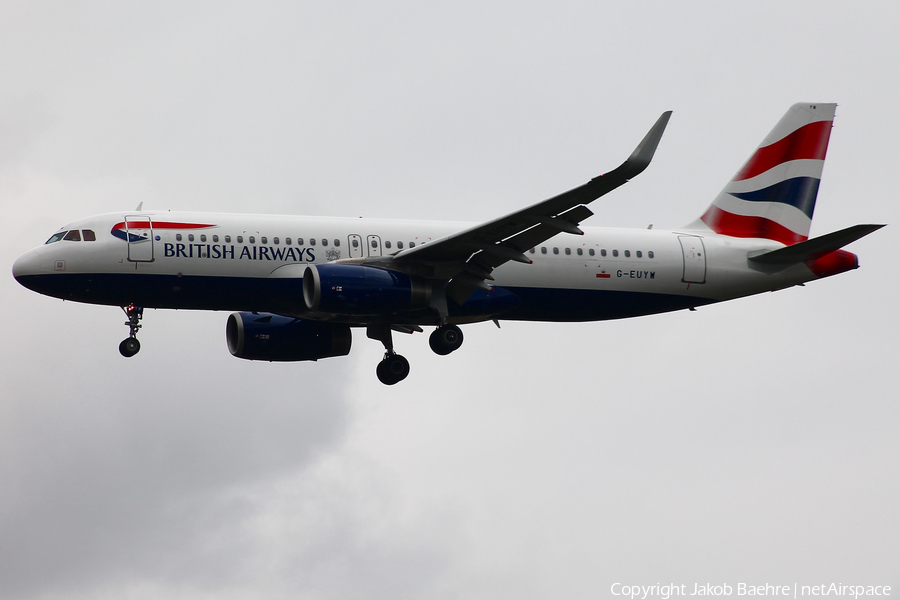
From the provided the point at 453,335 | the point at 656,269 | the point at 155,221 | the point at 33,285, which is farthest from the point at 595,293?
the point at 33,285

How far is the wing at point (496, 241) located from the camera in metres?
30.5

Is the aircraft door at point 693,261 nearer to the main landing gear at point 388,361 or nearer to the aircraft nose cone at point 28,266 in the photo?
the main landing gear at point 388,361

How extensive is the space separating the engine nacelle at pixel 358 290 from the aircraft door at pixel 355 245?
1497mm

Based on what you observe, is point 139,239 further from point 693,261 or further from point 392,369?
point 693,261

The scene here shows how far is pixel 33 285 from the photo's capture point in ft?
113

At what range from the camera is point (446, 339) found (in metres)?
36.2

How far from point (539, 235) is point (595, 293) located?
200 inches

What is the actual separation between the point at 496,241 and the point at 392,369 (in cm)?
652

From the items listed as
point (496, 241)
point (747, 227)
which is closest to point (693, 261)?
point (747, 227)

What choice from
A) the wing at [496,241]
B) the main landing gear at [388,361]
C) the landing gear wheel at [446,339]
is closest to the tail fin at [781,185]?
the wing at [496,241]

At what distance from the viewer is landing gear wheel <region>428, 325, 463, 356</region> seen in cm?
3619

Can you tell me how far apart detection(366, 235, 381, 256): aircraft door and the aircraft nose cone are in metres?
9.37

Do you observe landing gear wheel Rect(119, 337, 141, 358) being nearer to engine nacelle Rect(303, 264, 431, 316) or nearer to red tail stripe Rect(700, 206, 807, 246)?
engine nacelle Rect(303, 264, 431, 316)

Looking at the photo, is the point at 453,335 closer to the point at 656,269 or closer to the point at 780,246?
the point at 656,269
